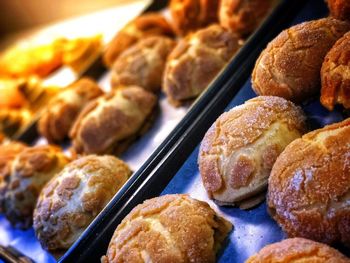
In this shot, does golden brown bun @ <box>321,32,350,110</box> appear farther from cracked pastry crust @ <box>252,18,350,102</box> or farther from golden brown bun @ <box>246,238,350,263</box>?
golden brown bun @ <box>246,238,350,263</box>

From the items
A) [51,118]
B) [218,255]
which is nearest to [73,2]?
[51,118]

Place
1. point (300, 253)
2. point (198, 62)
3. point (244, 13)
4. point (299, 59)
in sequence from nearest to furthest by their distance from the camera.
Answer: point (300, 253)
point (299, 59)
point (198, 62)
point (244, 13)

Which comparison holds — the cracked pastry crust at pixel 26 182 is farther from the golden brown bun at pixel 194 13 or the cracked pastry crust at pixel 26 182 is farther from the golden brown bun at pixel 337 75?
the golden brown bun at pixel 337 75

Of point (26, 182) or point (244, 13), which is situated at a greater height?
point (244, 13)

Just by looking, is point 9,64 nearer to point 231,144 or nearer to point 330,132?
point 231,144

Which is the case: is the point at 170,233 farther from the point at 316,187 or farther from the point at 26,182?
the point at 26,182

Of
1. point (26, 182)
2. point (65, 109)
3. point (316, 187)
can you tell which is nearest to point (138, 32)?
point (65, 109)

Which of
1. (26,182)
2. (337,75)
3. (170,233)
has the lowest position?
(26,182)
